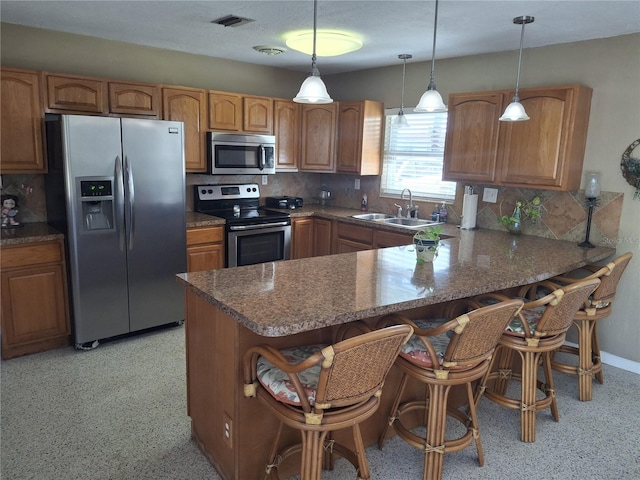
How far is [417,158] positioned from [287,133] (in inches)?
53.9

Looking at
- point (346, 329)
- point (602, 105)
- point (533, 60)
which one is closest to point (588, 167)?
point (602, 105)

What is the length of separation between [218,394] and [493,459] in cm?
142

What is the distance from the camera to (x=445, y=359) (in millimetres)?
1960

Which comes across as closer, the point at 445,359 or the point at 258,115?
the point at 445,359

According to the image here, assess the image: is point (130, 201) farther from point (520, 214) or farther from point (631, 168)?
point (631, 168)

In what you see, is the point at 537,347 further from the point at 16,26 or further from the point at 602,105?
the point at 16,26

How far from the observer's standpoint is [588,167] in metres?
3.48

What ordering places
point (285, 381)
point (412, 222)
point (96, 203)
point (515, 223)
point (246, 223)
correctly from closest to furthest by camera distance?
point (285, 381)
point (96, 203)
point (515, 223)
point (246, 223)
point (412, 222)

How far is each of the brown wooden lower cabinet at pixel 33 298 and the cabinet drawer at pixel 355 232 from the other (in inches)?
95.5

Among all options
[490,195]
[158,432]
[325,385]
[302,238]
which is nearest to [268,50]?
[302,238]

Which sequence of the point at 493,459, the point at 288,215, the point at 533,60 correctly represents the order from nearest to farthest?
the point at 493,459 < the point at 533,60 < the point at 288,215

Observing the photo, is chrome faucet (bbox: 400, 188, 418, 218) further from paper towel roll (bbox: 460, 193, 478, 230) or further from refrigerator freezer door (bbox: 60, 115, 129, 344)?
refrigerator freezer door (bbox: 60, 115, 129, 344)

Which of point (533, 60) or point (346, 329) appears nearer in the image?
point (346, 329)

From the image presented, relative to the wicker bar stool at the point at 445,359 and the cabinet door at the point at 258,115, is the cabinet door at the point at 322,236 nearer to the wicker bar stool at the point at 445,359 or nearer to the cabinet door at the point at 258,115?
the cabinet door at the point at 258,115
